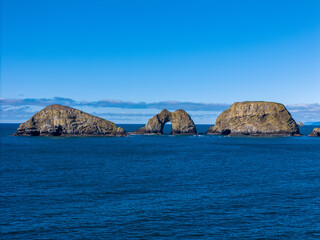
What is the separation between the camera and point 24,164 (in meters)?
72.6

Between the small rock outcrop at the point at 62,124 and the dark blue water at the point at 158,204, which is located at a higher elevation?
the small rock outcrop at the point at 62,124

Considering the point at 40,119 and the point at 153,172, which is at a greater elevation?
the point at 40,119

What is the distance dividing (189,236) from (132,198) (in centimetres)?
A: 1380

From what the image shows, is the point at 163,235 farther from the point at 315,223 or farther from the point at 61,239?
the point at 315,223

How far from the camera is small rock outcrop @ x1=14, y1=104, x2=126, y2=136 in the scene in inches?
7283

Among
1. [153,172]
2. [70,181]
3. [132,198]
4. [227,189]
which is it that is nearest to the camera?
[132,198]

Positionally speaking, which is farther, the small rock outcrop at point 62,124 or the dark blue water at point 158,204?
the small rock outcrop at point 62,124

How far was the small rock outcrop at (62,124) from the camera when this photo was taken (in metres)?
185

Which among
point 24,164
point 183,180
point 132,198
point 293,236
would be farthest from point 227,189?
point 24,164

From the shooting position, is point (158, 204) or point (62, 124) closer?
point (158, 204)

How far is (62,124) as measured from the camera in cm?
18638

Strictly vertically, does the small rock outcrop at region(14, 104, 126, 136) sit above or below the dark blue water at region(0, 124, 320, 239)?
above

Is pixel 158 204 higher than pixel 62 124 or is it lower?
lower

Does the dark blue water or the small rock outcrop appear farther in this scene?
the small rock outcrop
